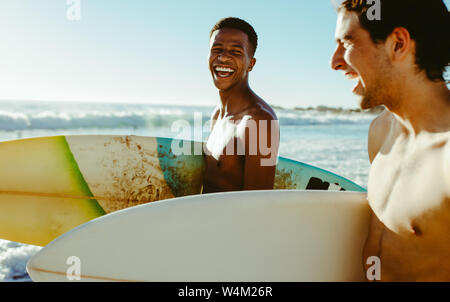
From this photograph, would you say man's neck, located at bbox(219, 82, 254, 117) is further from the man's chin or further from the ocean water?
the ocean water

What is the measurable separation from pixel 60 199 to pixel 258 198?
1.66 metres

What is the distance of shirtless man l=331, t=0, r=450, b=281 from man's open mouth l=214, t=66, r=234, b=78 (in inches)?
42.3

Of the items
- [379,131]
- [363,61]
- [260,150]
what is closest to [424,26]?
[363,61]

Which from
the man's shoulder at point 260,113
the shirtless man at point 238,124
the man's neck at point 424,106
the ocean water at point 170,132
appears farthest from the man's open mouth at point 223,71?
the ocean water at point 170,132

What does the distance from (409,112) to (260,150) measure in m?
0.84

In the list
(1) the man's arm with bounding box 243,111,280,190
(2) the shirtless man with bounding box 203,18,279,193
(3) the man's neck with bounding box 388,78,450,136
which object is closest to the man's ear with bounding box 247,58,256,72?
(2) the shirtless man with bounding box 203,18,279,193

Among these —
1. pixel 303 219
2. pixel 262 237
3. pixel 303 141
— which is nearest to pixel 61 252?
pixel 262 237

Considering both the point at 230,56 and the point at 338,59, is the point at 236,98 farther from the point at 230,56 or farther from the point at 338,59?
the point at 338,59

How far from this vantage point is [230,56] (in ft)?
7.18

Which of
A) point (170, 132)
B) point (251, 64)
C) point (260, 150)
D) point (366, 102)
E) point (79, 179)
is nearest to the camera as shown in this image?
point (366, 102)

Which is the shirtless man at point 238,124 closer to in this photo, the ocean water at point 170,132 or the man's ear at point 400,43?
the man's ear at point 400,43

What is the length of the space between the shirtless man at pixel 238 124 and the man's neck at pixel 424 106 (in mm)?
819

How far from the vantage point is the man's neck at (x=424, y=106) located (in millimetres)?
971
